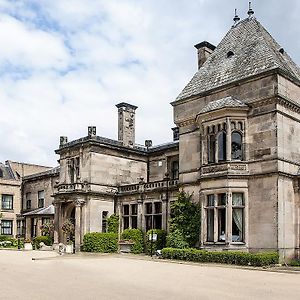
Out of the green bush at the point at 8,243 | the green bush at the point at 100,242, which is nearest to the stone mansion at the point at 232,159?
the green bush at the point at 100,242

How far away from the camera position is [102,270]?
18.8m

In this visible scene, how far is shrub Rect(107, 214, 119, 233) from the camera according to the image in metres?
34.8

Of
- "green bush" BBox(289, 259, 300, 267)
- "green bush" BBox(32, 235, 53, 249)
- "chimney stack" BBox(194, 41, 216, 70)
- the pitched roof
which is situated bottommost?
"green bush" BBox(32, 235, 53, 249)

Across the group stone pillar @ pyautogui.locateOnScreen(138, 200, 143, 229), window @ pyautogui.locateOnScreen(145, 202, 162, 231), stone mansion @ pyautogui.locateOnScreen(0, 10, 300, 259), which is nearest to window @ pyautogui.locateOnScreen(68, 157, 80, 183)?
stone mansion @ pyautogui.locateOnScreen(0, 10, 300, 259)

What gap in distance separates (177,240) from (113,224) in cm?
990

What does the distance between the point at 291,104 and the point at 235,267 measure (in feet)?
30.5

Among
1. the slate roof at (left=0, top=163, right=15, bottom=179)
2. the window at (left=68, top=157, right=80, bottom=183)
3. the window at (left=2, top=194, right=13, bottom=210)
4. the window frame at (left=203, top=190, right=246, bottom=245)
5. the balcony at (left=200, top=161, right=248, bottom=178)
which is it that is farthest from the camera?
the slate roof at (left=0, top=163, right=15, bottom=179)

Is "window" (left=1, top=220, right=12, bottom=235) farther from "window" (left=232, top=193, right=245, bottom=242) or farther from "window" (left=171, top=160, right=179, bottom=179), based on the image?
"window" (left=232, top=193, right=245, bottom=242)

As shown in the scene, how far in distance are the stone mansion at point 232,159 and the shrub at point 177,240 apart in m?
1.35

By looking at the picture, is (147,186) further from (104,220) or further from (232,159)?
(232,159)

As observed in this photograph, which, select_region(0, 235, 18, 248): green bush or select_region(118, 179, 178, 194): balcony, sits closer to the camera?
select_region(118, 179, 178, 194): balcony

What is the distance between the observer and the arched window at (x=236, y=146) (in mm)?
24453

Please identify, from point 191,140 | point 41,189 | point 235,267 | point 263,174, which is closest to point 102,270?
point 235,267

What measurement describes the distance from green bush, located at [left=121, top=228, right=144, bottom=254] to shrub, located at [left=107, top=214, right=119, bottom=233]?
6.39ft
